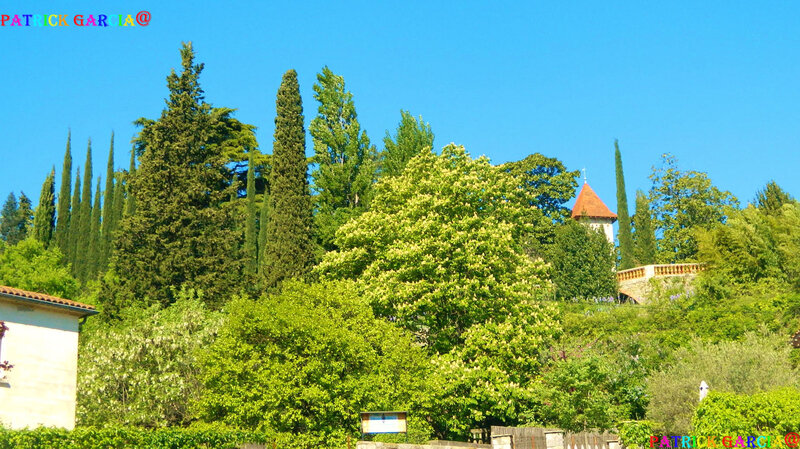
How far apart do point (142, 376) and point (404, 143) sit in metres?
16.3

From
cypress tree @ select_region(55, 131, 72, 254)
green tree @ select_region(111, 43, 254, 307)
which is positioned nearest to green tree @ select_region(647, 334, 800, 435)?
green tree @ select_region(111, 43, 254, 307)

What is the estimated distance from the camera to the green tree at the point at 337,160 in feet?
114

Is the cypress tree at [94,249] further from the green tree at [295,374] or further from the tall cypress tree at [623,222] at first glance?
the tall cypress tree at [623,222]

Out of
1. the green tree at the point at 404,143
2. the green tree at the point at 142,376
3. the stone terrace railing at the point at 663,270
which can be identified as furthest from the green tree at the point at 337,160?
the stone terrace railing at the point at 663,270

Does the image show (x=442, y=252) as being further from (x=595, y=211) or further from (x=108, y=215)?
(x=595, y=211)

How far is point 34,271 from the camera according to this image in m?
41.2

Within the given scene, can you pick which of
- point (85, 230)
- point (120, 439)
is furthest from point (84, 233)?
point (120, 439)

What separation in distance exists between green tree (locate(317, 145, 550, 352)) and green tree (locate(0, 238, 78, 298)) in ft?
61.6

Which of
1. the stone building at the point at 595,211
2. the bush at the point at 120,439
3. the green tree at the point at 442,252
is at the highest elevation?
the stone building at the point at 595,211

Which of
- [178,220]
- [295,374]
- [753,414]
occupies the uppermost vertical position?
[178,220]

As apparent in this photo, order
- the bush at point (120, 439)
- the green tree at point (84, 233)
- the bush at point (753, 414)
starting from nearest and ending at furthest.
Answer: the bush at point (753, 414), the bush at point (120, 439), the green tree at point (84, 233)

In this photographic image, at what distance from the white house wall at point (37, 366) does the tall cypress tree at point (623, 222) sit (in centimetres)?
4569

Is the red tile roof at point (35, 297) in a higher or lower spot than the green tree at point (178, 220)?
lower

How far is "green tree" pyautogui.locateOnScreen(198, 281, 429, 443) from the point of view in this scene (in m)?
20.1
